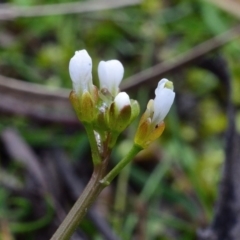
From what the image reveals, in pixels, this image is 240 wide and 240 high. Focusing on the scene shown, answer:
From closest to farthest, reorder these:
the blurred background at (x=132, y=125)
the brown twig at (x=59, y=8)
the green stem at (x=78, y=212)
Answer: the green stem at (x=78, y=212)
the blurred background at (x=132, y=125)
the brown twig at (x=59, y=8)

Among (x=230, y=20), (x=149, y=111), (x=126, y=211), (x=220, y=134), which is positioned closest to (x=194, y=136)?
(x=220, y=134)

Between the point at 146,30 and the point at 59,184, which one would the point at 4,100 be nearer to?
the point at 59,184

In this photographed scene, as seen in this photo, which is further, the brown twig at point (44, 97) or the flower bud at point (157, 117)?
the brown twig at point (44, 97)

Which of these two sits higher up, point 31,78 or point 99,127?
point 99,127

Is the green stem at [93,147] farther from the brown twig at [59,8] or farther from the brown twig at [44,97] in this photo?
the brown twig at [59,8]

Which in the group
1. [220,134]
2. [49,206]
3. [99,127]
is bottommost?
[220,134]

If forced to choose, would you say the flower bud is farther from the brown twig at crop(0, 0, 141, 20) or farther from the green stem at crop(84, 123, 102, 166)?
the brown twig at crop(0, 0, 141, 20)

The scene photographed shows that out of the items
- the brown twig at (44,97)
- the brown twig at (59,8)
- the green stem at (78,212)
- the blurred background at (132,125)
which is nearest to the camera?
the green stem at (78,212)

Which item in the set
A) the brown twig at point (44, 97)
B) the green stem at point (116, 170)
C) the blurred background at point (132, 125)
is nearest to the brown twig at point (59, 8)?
the blurred background at point (132, 125)
